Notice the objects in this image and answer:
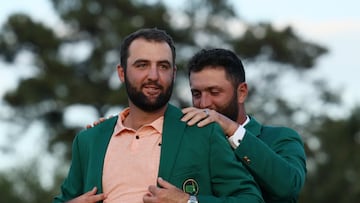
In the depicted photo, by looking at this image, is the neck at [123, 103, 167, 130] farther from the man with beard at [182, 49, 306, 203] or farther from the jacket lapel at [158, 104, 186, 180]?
the man with beard at [182, 49, 306, 203]

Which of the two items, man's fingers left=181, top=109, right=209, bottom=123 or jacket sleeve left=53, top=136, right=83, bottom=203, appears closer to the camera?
man's fingers left=181, top=109, right=209, bottom=123

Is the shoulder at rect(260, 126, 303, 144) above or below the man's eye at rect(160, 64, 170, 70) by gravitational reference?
below

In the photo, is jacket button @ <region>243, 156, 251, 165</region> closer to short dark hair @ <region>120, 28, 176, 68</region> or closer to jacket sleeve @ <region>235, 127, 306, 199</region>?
jacket sleeve @ <region>235, 127, 306, 199</region>

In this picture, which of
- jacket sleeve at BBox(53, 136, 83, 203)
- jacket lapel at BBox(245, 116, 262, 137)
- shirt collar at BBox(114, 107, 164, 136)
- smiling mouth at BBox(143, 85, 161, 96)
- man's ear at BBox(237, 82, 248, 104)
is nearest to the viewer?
smiling mouth at BBox(143, 85, 161, 96)

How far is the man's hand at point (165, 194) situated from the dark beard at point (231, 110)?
4.53ft

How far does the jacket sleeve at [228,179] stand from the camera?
19.6ft

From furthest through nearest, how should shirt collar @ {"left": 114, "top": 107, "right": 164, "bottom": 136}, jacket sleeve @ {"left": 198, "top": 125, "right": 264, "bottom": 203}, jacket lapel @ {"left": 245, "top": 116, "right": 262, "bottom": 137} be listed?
jacket lapel @ {"left": 245, "top": 116, "right": 262, "bottom": 137}
shirt collar @ {"left": 114, "top": 107, "right": 164, "bottom": 136}
jacket sleeve @ {"left": 198, "top": 125, "right": 264, "bottom": 203}

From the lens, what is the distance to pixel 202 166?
6.00 metres

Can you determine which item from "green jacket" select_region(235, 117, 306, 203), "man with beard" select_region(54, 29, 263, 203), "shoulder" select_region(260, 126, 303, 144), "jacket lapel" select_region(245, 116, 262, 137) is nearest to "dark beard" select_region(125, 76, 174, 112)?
"man with beard" select_region(54, 29, 263, 203)

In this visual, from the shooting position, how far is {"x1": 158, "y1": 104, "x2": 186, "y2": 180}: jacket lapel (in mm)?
5996

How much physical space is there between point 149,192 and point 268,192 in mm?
937

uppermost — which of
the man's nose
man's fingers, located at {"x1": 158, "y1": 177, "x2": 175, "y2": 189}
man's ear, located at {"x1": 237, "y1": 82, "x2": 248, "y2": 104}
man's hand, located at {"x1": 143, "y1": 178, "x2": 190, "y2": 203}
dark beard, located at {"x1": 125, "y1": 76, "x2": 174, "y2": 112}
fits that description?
man's ear, located at {"x1": 237, "y1": 82, "x2": 248, "y2": 104}

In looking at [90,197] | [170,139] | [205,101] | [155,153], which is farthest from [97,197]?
[205,101]

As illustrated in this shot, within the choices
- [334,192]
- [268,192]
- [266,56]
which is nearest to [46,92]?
[266,56]
